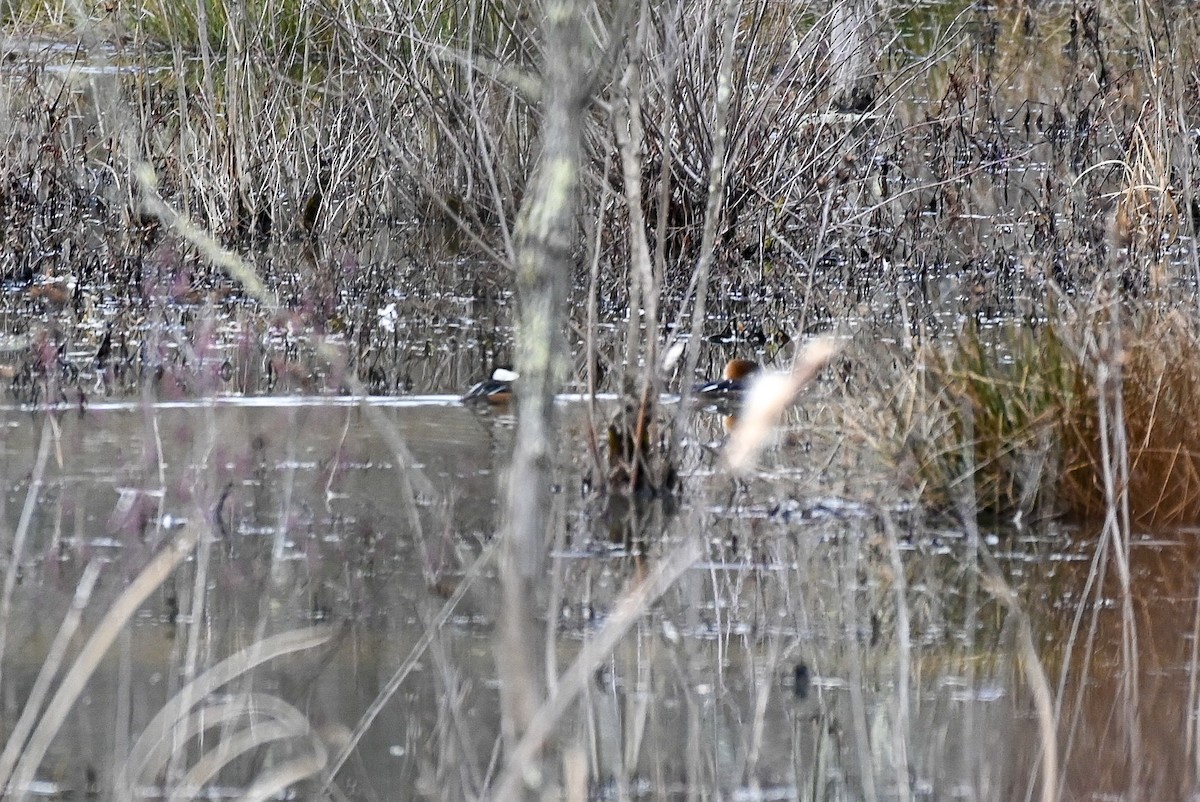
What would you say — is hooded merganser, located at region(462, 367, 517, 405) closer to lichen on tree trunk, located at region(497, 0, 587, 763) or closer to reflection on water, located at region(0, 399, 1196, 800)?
reflection on water, located at region(0, 399, 1196, 800)

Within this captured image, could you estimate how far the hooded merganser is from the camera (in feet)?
19.2

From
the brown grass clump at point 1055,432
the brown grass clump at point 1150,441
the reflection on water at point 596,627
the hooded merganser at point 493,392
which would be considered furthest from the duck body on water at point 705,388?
the brown grass clump at point 1150,441

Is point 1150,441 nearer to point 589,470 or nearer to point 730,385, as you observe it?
point 589,470

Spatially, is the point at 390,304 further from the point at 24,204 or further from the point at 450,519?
the point at 450,519

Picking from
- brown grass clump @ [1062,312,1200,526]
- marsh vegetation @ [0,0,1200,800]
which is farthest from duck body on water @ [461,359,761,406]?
brown grass clump @ [1062,312,1200,526]

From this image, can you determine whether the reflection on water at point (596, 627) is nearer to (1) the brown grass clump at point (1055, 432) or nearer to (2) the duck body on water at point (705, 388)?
(1) the brown grass clump at point (1055, 432)

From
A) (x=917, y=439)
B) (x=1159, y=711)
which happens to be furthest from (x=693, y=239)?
(x=1159, y=711)

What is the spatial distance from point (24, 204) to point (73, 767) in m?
6.04

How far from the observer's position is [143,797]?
8.95 feet

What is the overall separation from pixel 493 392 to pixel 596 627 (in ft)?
7.77

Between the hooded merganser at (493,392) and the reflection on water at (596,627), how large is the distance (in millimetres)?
668

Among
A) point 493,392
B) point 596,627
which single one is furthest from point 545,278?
point 493,392

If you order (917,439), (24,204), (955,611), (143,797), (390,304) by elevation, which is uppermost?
(24,204)

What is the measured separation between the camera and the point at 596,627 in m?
3.57
